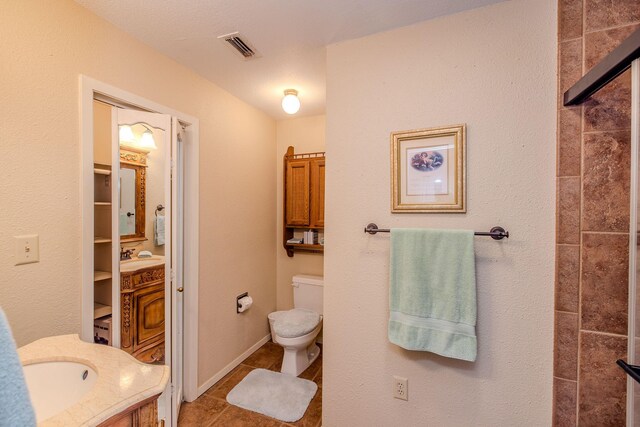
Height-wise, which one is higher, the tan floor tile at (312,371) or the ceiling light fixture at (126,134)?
the ceiling light fixture at (126,134)

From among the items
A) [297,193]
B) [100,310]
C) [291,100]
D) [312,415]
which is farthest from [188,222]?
[312,415]

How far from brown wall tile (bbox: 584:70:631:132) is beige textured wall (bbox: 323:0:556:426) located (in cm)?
13

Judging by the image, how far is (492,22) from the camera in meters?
1.33

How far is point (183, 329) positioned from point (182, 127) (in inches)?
57.5

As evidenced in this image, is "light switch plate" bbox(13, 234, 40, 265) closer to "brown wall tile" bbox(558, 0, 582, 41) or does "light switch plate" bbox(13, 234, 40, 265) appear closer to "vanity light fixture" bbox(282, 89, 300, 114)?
"vanity light fixture" bbox(282, 89, 300, 114)

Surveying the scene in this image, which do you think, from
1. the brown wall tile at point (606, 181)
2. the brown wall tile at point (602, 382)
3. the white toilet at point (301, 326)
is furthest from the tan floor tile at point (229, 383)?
the brown wall tile at point (606, 181)

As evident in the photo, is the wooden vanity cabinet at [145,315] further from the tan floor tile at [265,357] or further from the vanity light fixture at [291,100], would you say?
the vanity light fixture at [291,100]

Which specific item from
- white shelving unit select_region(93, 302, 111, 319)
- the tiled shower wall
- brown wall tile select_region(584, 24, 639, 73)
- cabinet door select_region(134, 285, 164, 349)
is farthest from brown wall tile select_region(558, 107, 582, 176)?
white shelving unit select_region(93, 302, 111, 319)

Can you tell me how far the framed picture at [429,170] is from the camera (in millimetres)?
1372

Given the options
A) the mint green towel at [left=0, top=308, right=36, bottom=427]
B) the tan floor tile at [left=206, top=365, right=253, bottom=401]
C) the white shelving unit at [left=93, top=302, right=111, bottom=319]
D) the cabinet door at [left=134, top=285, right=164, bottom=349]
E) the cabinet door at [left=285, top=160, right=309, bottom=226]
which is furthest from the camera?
the cabinet door at [left=285, top=160, right=309, bottom=226]

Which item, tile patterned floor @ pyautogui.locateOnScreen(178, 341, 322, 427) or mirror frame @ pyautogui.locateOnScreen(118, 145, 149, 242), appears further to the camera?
tile patterned floor @ pyautogui.locateOnScreen(178, 341, 322, 427)

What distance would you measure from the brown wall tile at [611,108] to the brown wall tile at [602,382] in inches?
33.0

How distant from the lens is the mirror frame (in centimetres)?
159

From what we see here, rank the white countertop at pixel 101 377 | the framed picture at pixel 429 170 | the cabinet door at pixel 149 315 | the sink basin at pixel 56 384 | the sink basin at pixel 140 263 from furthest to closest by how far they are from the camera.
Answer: the cabinet door at pixel 149 315 < the sink basin at pixel 140 263 < the framed picture at pixel 429 170 < the sink basin at pixel 56 384 < the white countertop at pixel 101 377
